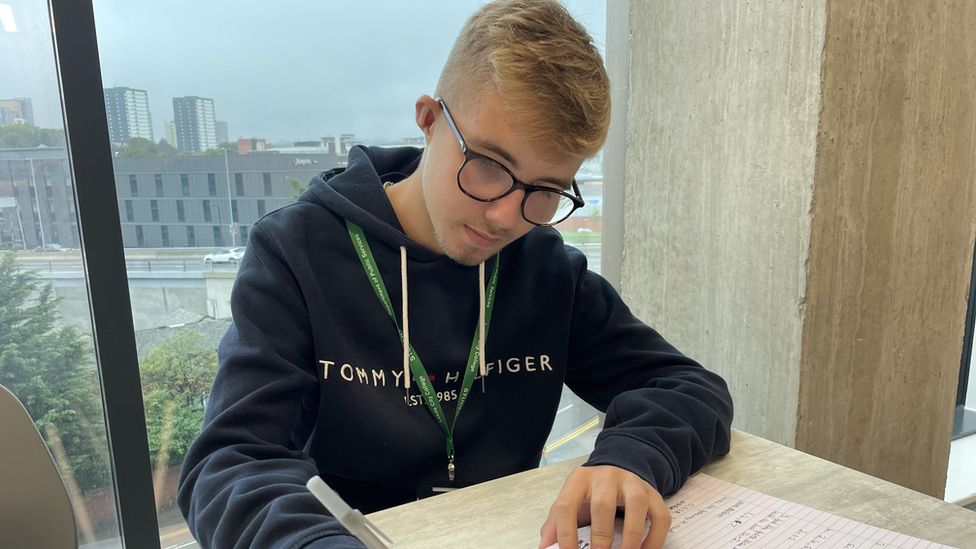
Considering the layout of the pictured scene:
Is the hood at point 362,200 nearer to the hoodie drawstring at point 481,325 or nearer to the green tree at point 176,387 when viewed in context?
the hoodie drawstring at point 481,325

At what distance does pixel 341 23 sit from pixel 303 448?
4.34 feet

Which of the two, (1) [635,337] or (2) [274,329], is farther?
(1) [635,337]

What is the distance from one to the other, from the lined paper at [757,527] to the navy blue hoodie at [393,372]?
5 cm

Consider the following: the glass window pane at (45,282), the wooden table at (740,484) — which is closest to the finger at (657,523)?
the wooden table at (740,484)

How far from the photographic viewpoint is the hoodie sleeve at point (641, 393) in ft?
2.64

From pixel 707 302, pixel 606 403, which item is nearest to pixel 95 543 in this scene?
pixel 606 403

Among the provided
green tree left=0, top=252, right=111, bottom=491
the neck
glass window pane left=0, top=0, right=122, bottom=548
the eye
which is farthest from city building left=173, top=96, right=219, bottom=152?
the eye

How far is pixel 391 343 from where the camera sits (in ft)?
3.25

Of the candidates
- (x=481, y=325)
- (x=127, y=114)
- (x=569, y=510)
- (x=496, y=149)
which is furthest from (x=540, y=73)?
(x=127, y=114)

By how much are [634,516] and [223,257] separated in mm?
1505

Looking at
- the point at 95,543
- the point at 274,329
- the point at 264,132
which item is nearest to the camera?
the point at 274,329

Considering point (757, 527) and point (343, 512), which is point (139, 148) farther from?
point (757, 527)

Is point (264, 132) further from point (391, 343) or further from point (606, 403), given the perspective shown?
point (606, 403)

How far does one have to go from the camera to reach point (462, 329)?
1.06m
